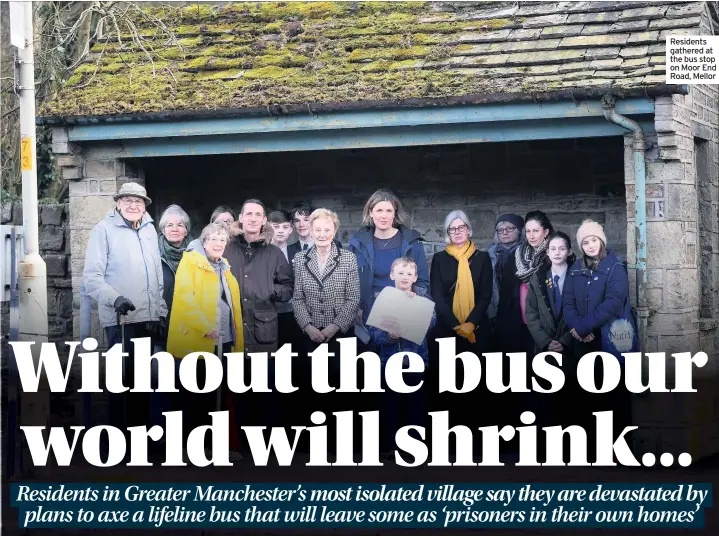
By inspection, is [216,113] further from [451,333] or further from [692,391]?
[692,391]

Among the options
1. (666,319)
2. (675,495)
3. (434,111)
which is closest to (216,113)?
(434,111)

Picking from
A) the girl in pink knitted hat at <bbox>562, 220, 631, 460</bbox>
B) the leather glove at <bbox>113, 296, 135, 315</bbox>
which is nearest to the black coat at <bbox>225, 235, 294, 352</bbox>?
the leather glove at <bbox>113, 296, 135, 315</bbox>

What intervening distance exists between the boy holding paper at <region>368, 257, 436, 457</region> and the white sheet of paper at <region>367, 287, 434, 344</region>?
3cm

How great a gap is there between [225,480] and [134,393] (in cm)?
174

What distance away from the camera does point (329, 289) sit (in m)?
8.06

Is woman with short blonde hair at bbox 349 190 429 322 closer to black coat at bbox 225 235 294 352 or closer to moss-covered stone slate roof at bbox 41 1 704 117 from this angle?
black coat at bbox 225 235 294 352

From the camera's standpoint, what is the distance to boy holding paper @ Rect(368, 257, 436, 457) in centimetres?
800

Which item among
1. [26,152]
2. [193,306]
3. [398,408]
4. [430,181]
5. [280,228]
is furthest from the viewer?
[430,181]

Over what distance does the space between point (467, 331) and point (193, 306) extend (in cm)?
178

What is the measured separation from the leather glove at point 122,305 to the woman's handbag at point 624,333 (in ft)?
9.61

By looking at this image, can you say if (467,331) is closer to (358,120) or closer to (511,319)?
(511,319)

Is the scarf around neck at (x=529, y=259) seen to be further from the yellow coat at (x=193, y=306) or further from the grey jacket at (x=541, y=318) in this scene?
the yellow coat at (x=193, y=306)

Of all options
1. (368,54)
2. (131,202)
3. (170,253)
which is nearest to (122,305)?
(170,253)

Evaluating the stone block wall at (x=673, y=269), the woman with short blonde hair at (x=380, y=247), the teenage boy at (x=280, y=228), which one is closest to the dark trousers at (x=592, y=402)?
the stone block wall at (x=673, y=269)
